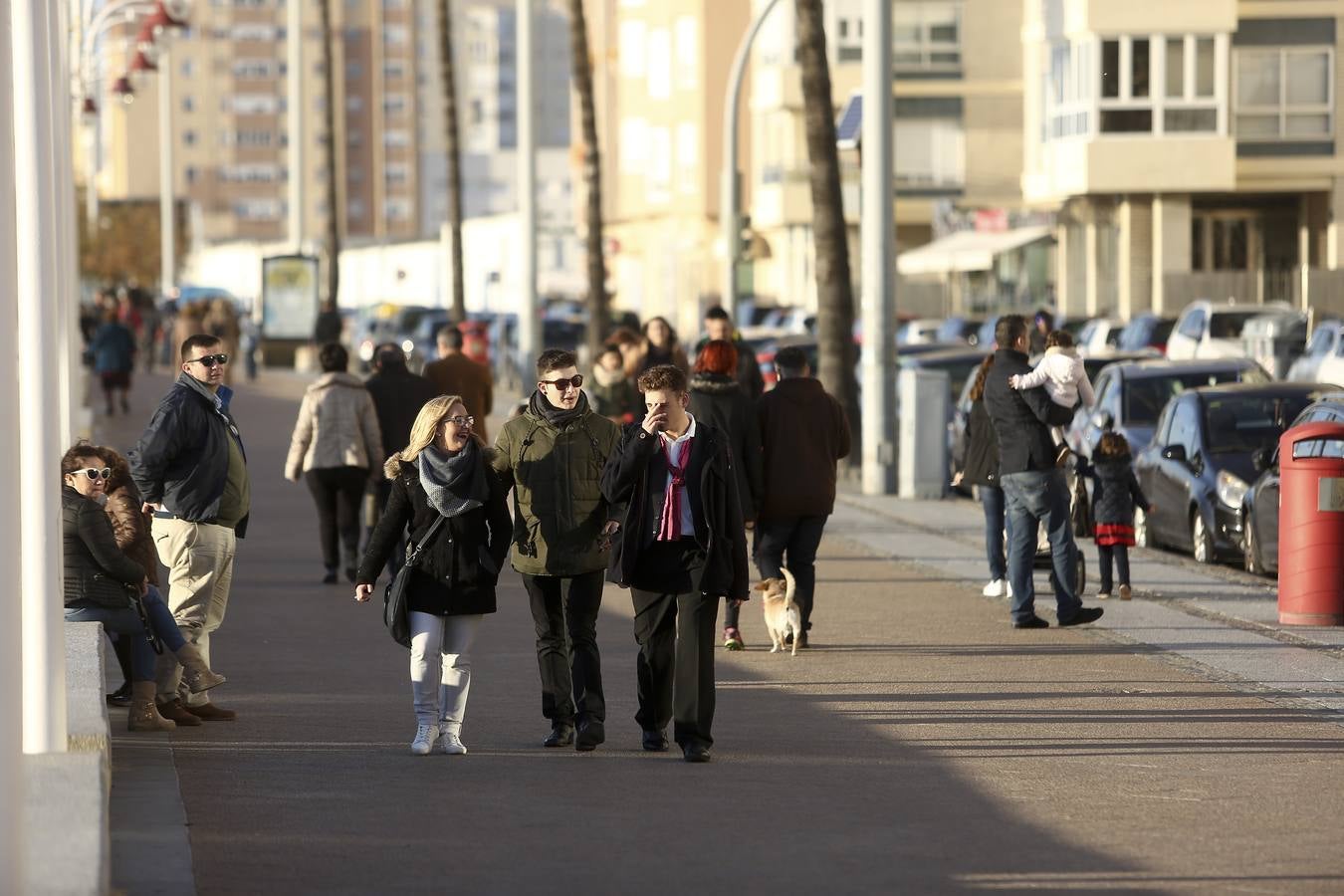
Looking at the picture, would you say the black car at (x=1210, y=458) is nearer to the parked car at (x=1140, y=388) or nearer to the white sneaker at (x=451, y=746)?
the parked car at (x=1140, y=388)

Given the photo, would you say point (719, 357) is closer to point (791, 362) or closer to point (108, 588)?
point (791, 362)

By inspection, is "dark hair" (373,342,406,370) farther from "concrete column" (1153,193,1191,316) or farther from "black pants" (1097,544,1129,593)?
"concrete column" (1153,193,1191,316)

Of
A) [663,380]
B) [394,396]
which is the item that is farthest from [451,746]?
[394,396]

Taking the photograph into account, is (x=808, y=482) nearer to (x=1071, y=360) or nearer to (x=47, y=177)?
(x=1071, y=360)

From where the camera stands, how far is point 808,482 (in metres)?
13.6

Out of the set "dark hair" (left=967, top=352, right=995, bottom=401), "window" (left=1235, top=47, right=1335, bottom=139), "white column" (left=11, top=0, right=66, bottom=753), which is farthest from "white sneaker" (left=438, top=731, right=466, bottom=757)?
"window" (left=1235, top=47, right=1335, bottom=139)

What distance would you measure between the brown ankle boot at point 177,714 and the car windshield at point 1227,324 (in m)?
30.1

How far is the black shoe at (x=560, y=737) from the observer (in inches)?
419

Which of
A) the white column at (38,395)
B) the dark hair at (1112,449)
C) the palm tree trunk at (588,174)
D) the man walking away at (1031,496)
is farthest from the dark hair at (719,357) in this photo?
the palm tree trunk at (588,174)

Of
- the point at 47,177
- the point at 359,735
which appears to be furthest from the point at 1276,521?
the point at 47,177

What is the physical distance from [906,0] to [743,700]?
65100 millimetres

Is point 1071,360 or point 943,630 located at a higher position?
point 1071,360

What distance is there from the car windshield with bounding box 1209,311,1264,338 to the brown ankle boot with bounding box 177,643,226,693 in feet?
99.4

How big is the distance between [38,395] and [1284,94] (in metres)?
50.2
